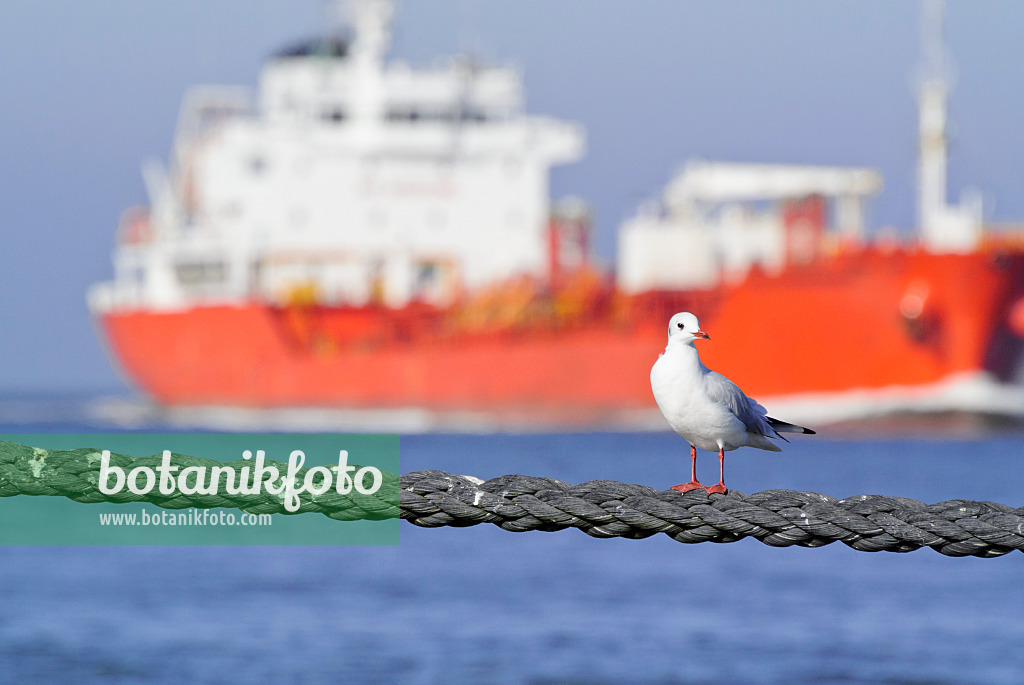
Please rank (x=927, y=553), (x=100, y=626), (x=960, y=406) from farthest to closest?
1. (x=960, y=406)
2. (x=927, y=553)
3. (x=100, y=626)

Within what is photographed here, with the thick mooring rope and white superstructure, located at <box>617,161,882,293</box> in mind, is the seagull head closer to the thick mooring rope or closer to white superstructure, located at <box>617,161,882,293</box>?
the thick mooring rope

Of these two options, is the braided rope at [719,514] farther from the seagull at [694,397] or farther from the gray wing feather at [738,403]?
the gray wing feather at [738,403]

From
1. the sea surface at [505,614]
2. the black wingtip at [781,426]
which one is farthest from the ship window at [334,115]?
the black wingtip at [781,426]

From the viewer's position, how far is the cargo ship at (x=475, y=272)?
26734 mm

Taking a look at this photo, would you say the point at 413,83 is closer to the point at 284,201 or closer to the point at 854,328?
the point at 284,201

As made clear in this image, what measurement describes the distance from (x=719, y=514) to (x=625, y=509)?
0.55ft

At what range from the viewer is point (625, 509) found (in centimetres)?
235

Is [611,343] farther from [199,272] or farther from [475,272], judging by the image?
[199,272]

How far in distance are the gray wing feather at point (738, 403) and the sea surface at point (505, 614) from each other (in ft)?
19.9

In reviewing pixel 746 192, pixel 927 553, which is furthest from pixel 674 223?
pixel 927 553

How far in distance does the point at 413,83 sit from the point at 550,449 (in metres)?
11.6

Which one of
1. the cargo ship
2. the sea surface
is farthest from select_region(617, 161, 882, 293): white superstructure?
the sea surface

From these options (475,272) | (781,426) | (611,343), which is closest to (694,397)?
(781,426)

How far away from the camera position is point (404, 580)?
13.8 m
